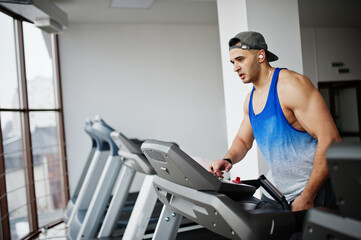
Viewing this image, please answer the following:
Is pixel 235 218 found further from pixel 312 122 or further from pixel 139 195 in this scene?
pixel 139 195

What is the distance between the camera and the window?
400 cm

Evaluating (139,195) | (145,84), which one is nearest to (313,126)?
(139,195)

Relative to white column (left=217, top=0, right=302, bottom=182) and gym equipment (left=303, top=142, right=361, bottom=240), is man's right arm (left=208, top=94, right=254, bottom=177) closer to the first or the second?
white column (left=217, top=0, right=302, bottom=182)

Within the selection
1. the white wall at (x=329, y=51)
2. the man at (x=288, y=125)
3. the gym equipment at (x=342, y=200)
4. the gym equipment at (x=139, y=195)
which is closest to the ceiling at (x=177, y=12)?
the white wall at (x=329, y=51)

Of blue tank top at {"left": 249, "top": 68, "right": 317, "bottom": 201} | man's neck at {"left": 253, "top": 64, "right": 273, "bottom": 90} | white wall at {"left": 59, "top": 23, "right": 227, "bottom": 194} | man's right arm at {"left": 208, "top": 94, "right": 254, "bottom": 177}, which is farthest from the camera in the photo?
white wall at {"left": 59, "top": 23, "right": 227, "bottom": 194}

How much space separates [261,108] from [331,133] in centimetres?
35

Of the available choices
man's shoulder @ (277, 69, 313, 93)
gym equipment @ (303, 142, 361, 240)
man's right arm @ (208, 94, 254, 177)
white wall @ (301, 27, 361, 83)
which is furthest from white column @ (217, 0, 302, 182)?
white wall @ (301, 27, 361, 83)

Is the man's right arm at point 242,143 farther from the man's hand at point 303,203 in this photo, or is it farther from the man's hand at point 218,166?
the man's hand at point 303,203

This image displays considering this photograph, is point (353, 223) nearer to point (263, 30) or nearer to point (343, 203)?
point (343, 203)

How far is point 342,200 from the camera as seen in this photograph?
2.64 ft

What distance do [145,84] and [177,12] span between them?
124 cm

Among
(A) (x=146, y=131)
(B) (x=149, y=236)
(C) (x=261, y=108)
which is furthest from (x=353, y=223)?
(A) (x=146, y=131)

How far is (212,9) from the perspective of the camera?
539cm

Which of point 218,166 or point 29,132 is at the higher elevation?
point 29,132
